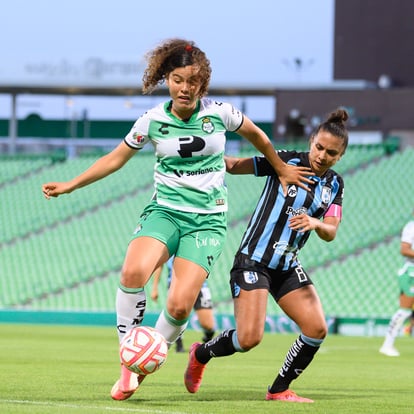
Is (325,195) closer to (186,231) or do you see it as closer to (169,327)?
(186,231)

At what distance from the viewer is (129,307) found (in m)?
7.88

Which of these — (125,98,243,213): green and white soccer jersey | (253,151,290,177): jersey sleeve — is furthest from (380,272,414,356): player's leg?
A: (125,98,243,213): green and white soccer jersey

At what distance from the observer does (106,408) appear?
284 inches

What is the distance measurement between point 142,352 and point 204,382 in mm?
2867

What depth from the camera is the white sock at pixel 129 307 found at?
781 centimetres

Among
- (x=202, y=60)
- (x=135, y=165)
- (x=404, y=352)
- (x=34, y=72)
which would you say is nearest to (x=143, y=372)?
(x=202, y=60)

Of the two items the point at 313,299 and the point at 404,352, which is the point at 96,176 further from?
the point at 404,352

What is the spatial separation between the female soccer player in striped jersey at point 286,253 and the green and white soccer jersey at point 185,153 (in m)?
0.57

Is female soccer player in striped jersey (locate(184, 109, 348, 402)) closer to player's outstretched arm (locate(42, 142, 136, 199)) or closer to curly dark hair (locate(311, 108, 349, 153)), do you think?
curly dark hair (locate(311, 108, 349, 153))

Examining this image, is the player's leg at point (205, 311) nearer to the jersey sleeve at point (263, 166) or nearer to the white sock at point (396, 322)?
the white sock at point (396, 322)

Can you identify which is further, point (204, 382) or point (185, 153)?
point (204, 382)


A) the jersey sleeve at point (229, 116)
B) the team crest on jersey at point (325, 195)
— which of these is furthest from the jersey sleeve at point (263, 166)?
the jersey sleeve at point (229, 116)

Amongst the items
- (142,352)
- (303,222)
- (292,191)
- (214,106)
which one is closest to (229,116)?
(214,106)

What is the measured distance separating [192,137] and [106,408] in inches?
77.9
